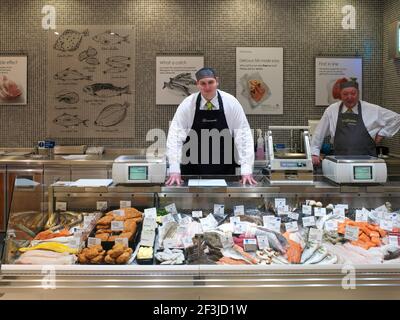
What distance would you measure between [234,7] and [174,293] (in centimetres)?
461

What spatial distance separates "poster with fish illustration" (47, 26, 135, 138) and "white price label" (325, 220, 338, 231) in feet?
12.6

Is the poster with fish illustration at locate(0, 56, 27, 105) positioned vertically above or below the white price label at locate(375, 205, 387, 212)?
above

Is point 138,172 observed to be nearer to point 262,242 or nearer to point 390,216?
point 262,242

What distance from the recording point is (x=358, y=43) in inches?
229

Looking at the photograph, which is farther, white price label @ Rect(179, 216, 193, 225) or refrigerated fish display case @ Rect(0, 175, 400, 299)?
white price label @ Rect(179, 216, 193, 225)

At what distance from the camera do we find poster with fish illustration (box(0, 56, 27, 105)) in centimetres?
577

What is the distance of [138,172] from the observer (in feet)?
8.39

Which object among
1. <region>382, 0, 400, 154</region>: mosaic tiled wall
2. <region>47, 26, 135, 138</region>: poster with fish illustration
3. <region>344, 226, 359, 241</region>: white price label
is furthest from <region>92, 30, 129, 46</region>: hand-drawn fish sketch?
<region>344, 226, 359, 241</region>: white price label

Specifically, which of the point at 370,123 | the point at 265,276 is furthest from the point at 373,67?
the point at 265,276

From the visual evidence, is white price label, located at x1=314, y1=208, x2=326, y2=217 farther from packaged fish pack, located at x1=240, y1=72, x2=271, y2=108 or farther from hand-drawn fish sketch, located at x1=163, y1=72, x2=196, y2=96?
hand-drawn fish sketch, located at x1=163, y1=72, x2=196, y2=96

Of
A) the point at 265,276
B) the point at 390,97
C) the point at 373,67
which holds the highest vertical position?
the point at 373,67

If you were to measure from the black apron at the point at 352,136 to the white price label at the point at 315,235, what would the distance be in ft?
8.27

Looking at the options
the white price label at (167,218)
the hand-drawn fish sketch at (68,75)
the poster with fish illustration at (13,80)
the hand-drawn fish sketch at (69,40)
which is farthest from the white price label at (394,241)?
the poster with fish illustration at (13,80)
